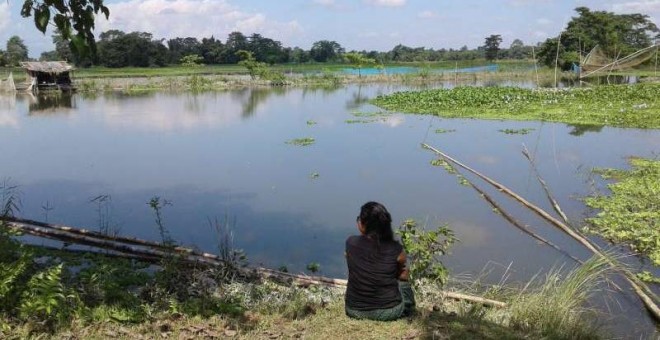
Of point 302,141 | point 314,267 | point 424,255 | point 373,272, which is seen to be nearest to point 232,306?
point 373,272

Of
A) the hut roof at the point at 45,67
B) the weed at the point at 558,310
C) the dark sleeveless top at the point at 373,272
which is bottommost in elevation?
the weed at the point at 558,310

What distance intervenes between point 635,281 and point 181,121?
16258 millimetres

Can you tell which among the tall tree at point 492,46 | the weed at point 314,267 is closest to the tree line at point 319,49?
the tall tree at point 492,46

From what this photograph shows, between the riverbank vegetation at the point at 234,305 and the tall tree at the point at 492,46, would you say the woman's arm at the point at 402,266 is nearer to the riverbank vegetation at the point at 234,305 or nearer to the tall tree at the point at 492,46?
the riverbank vegetation at the point at 234,305

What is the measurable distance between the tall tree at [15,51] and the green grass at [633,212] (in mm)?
54561

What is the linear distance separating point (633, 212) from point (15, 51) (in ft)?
198

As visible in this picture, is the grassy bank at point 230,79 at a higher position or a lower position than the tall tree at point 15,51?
lower

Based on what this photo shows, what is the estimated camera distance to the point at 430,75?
44.3m

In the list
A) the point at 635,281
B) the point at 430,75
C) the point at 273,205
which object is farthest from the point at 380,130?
the point at 430,75

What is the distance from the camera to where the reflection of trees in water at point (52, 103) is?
21953 millimetres

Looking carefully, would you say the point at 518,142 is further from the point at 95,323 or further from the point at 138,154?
the point at 95,323

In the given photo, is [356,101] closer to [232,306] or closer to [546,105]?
[546,105]

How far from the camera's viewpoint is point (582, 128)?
15742mm

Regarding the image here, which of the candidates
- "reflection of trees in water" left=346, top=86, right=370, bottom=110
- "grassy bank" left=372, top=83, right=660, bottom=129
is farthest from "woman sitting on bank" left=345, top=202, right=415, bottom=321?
"reflection of trees in water" left=346, top=86, right=370, bottom=110
